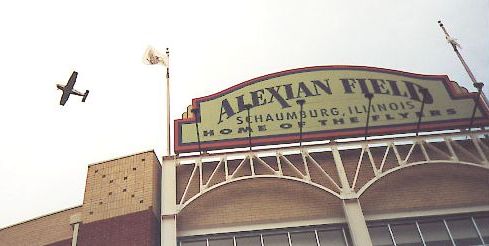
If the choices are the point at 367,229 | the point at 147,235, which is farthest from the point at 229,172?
the point at 367,229

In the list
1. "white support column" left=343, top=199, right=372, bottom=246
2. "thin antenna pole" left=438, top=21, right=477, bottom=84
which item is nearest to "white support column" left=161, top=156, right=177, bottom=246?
"white support column" left=343, top=199, right=372, bottom=246

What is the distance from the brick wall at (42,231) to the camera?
1895 cm

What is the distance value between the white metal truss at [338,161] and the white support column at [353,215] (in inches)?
2.4

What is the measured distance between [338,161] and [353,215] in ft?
7.72

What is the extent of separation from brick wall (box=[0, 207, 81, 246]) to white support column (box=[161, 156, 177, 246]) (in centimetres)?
426

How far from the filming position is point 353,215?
16.4m

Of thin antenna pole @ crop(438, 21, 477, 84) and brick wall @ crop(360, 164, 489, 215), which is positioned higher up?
thin antenna pole @ crop(438, 21, 477, 84)

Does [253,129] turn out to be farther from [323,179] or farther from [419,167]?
[419,167]

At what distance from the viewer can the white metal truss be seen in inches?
691

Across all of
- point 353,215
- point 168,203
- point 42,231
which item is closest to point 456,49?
point 353,215

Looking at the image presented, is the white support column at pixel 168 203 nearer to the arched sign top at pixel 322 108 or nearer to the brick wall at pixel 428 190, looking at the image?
the arched sign top at pixel 322 108

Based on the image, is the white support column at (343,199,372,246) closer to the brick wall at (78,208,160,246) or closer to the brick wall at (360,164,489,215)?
the brick wall at (360,164,489,215)

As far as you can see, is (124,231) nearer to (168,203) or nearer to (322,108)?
(168,203)

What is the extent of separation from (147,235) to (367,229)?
726 cm
